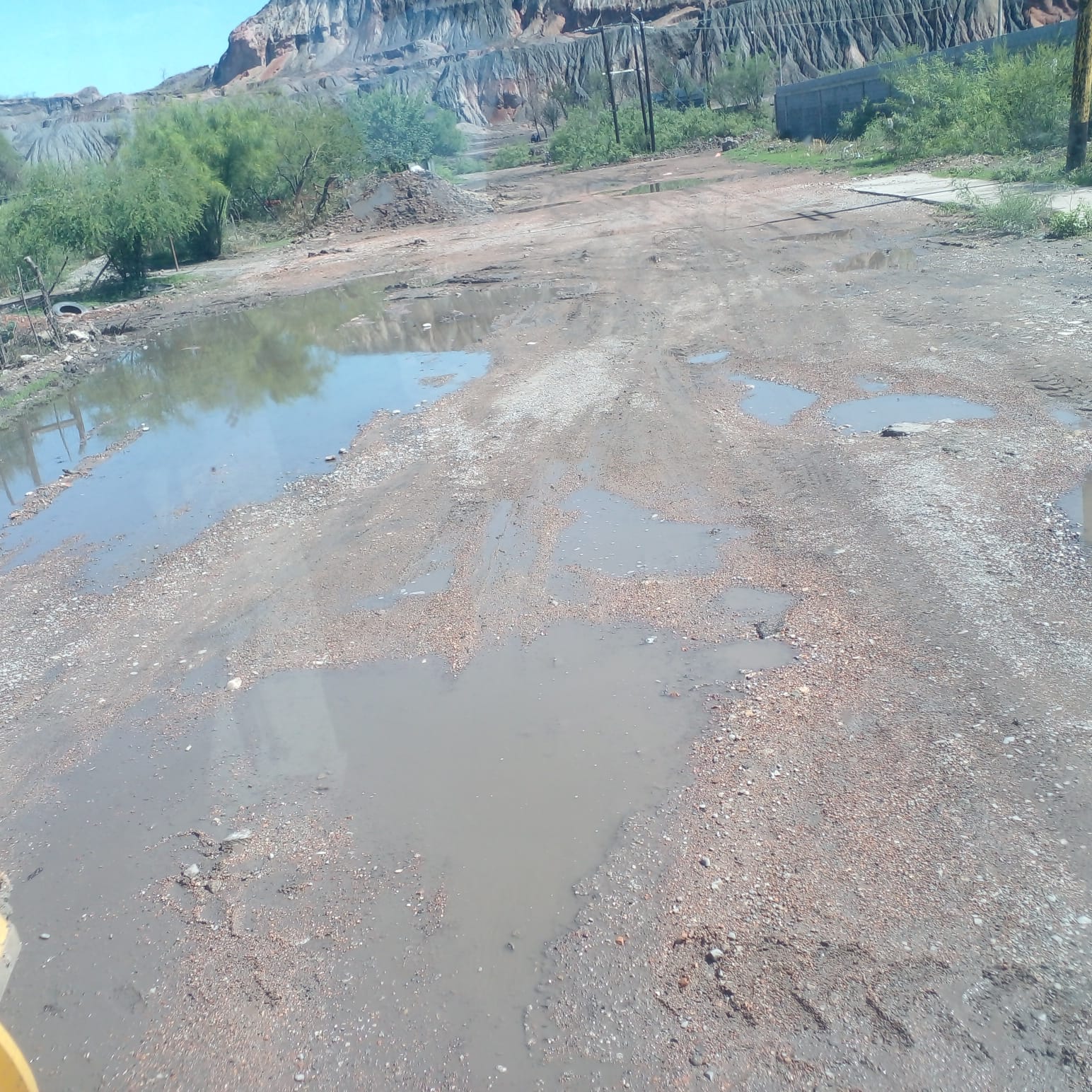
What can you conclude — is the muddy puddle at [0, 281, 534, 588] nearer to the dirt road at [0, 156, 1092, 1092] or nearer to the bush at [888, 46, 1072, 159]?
the dirt road at [0, 156, 1092, 1092]

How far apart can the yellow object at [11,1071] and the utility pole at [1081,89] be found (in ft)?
73.5

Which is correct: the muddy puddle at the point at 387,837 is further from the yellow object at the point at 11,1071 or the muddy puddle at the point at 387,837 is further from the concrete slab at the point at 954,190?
the concrete slab at the point at 954,190

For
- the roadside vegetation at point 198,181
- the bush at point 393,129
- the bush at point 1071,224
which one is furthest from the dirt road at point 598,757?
the bush at point 393,129

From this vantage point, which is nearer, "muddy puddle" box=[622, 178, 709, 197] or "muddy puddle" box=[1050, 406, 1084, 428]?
"muddy puddle" box=[1050, 406, 1084, 428]

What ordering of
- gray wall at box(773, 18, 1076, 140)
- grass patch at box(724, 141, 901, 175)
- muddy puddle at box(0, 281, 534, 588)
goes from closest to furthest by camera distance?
muddy puddle at box(0, 281, 534, 588), grass patch at box(724, 141, 901, 175), gray wall at box(773, 18, 1076, 140)

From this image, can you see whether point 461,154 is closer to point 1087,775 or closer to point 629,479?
point 629,479

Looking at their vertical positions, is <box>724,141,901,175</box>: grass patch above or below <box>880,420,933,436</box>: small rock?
above

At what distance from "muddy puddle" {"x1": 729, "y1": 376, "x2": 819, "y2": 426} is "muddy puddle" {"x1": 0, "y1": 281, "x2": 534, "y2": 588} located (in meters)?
4.22

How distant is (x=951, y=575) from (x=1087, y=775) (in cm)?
208

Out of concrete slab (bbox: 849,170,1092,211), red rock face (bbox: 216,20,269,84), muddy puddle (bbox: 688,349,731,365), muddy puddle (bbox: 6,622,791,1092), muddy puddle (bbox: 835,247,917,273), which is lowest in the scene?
muddy puddle (bbox: 6,622,791,1092)

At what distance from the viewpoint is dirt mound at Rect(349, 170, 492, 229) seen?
117 ft

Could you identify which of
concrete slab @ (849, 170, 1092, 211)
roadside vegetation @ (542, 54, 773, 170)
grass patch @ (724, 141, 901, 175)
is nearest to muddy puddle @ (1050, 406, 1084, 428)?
concrete slab @ (849, 170, 1092, 211)

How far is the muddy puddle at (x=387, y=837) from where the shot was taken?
3918 mm

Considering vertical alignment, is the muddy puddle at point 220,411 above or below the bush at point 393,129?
below
